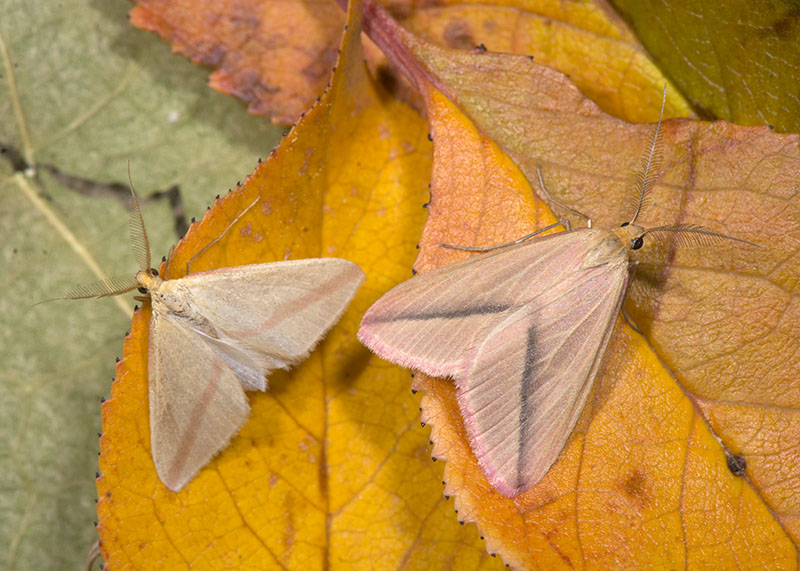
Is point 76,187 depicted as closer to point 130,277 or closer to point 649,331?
point 130,277

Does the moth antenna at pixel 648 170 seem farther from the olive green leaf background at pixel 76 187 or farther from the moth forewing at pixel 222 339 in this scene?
the olive green leaf background at pixel 76 187

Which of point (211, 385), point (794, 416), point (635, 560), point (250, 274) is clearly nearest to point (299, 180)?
point (250, 274)

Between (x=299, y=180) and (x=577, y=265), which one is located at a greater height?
(x=299, y=180)

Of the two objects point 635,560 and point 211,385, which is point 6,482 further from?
point 635,560

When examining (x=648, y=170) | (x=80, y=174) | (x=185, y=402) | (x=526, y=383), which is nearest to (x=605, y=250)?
(x=648, y=170)

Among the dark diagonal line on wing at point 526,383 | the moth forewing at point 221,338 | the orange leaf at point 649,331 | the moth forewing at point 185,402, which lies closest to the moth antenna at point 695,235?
the orange leaf at point 649,331

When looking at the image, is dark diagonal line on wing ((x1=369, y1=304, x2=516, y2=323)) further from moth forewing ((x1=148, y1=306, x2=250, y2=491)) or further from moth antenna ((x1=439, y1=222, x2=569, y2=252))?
moth forewing ((x1=148, y1=306, x2=250, y2=491))
